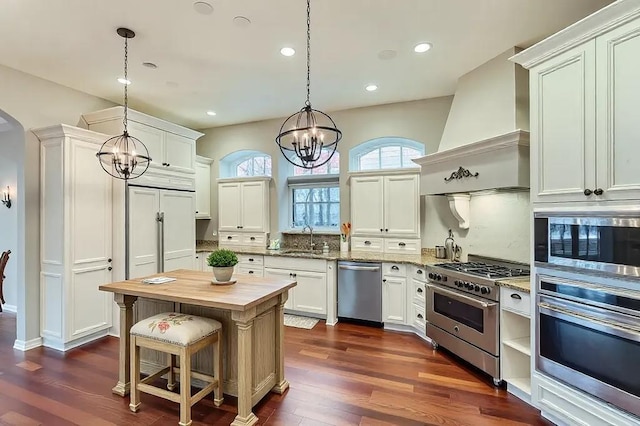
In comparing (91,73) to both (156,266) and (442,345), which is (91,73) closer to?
(156,266)

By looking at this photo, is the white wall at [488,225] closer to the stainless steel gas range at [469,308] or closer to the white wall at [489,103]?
the stainless steel gas range at [469,308]

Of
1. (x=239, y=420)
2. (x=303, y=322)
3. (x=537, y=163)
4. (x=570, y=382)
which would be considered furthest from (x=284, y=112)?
(x=570, y=382)

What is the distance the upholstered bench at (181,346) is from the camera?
2215 millimetres

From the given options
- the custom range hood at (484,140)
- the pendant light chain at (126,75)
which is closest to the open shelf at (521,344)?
the custom range hood at (484,140)

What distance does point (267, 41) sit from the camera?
302 cm

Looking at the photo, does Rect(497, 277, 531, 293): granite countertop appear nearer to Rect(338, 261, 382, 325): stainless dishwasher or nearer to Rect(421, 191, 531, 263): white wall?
Rect(421, 191, 531, 263): white wall

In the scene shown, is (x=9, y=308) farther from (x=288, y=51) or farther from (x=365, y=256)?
(x=288, y=51)

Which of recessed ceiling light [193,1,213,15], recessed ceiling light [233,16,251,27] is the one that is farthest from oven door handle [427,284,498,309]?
recessed ceiling light [193,1,213,15]

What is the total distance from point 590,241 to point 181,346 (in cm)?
276

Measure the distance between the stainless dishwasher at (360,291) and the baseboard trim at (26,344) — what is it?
139 inches

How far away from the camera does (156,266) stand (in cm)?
427

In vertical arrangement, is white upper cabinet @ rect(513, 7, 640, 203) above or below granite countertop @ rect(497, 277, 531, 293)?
above

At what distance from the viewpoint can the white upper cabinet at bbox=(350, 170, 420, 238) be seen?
440 centimetres

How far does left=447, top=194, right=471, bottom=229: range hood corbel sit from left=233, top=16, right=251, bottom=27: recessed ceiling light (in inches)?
113
